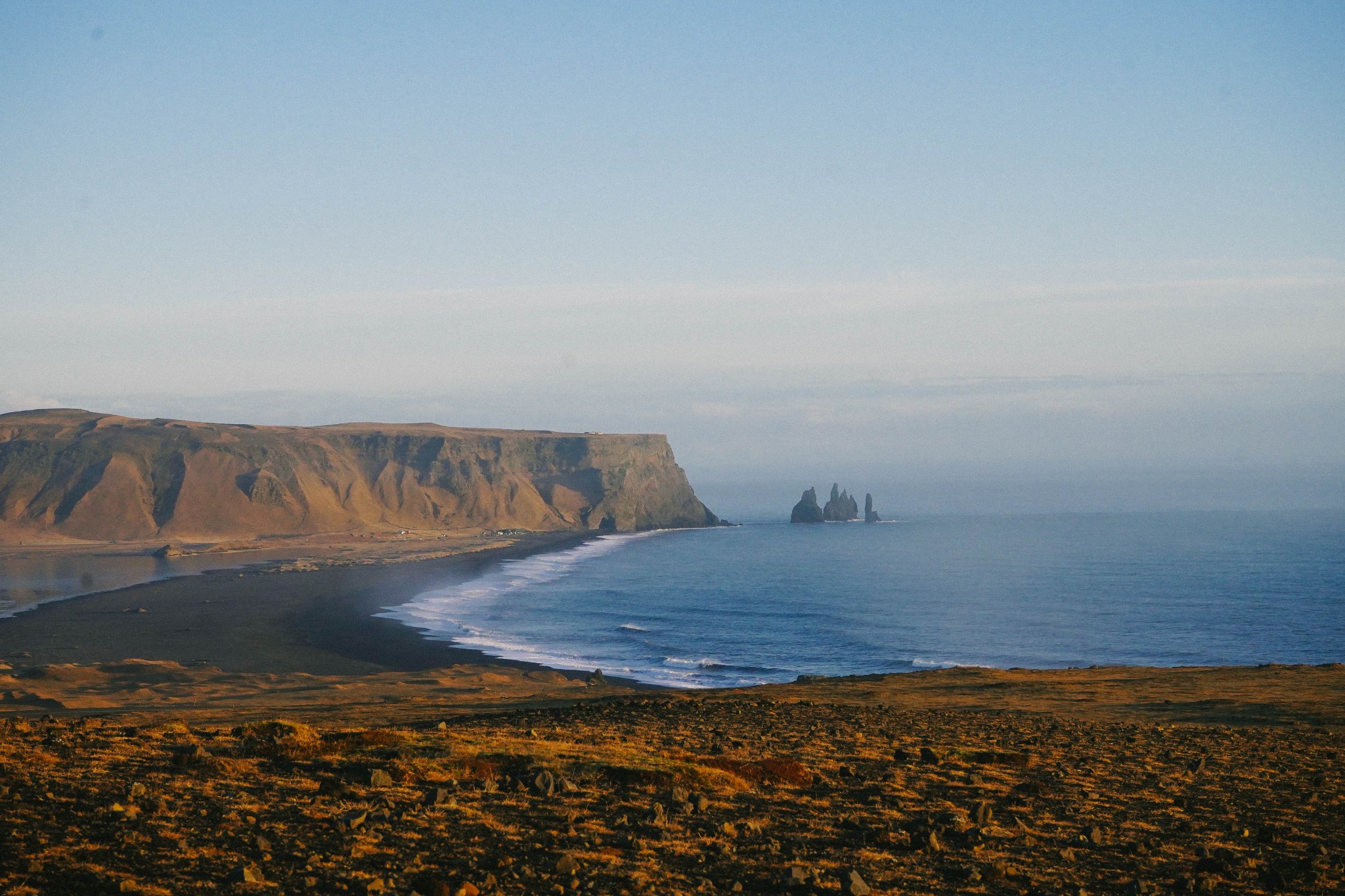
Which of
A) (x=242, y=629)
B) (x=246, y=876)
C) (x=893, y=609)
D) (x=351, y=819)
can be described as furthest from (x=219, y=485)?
(x=246, y=876)

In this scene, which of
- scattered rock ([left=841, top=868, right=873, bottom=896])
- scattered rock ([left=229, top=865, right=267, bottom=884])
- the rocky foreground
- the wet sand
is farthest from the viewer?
the wet sand

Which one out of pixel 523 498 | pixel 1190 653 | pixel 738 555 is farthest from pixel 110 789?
pixel 523 498

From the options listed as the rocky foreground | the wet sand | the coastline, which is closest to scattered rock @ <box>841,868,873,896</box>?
the rocky foreground

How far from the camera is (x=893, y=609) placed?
78.3 meters

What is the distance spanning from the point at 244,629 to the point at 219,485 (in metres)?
116

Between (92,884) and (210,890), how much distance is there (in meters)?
0.95

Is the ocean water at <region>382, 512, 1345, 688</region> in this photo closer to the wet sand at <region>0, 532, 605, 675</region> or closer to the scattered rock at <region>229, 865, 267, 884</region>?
the wet sand at <region>0, 532, 605, 675</region>

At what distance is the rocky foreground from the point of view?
27.9 feet

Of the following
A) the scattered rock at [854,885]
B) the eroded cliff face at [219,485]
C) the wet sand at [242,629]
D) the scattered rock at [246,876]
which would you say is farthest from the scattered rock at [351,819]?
the eroded cliff face at [219,485]

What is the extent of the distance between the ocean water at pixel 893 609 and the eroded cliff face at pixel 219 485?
2173 inches

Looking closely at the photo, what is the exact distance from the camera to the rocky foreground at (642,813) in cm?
851

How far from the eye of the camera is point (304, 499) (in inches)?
6575

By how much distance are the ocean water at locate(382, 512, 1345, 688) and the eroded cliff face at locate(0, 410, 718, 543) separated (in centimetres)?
5519

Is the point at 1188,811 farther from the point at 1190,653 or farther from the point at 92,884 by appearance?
the point at 1190,653
